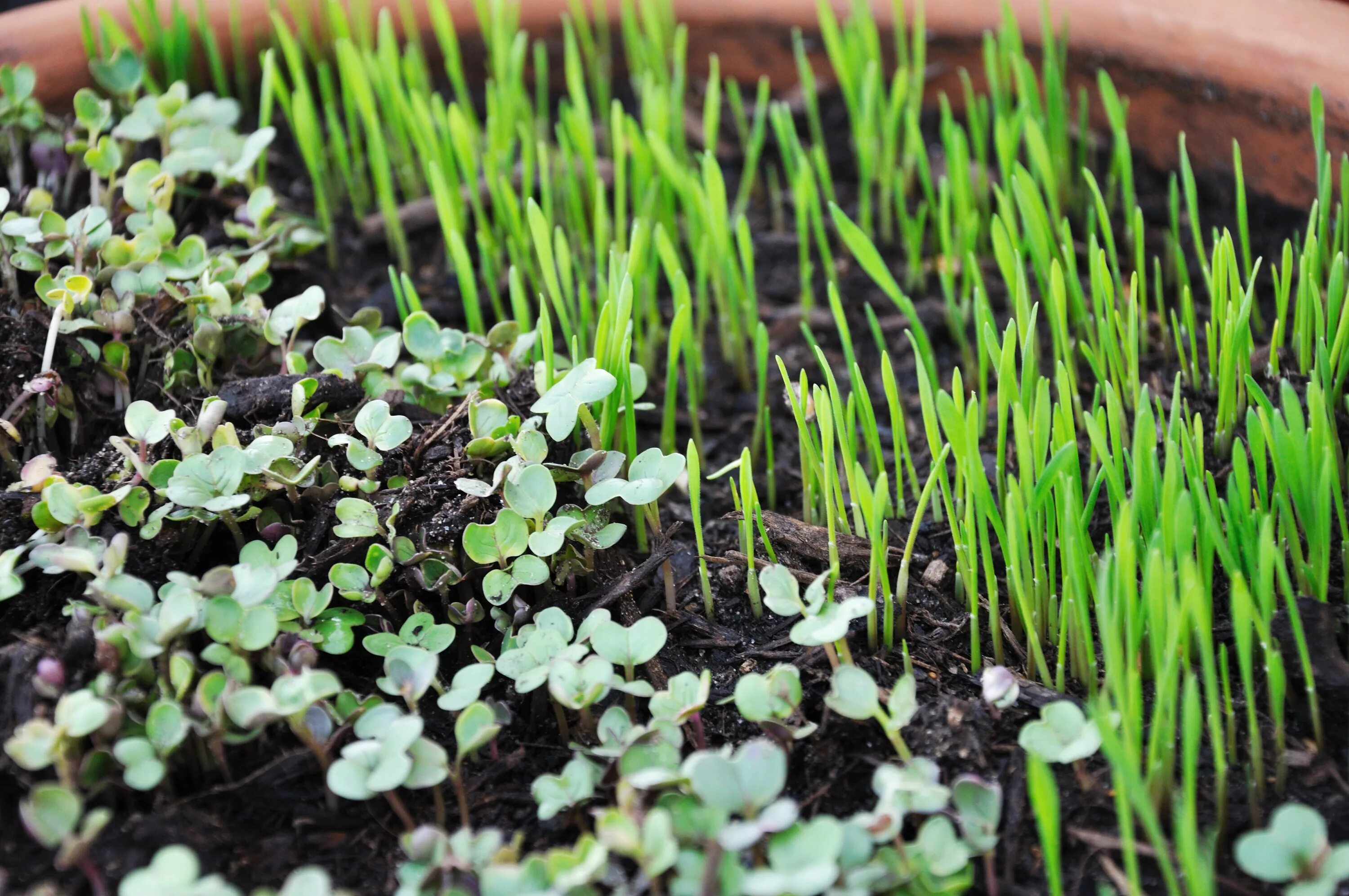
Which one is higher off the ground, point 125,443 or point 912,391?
point 125,443

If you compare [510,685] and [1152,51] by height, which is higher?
[1152,51]

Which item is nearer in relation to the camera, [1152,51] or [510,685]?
[510,685]

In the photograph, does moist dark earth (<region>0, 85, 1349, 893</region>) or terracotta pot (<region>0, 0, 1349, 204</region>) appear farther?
terracotta pot (<region>0, 0, 1349, 204</region>)

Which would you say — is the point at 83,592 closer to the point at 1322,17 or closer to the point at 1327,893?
the point at 1327,893

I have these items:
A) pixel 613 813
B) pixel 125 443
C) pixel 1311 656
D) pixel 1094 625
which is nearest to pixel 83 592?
pixel 125 443
